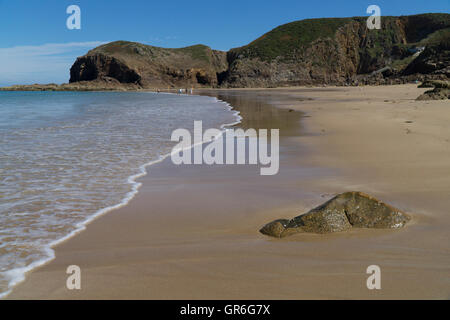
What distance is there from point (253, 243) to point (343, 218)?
0.83 meters

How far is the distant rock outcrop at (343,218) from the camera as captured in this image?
3.09m

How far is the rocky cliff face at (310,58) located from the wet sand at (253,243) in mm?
65609

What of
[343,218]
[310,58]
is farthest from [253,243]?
[310,58]

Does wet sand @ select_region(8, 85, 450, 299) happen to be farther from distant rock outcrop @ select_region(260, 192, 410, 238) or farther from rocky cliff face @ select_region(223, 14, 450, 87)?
rocky cliff face @ select_region(223, 14, 450, 87)

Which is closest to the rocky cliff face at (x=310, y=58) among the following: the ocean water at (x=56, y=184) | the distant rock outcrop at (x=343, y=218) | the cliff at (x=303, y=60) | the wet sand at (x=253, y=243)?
the cliff at (x=303, y=60)

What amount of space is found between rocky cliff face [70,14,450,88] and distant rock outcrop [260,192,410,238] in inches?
2638

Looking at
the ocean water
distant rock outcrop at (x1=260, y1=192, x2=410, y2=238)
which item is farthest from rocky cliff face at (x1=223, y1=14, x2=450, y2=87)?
distant rock outcrop at (x1=260, y1=192, x2=410, y2=238)

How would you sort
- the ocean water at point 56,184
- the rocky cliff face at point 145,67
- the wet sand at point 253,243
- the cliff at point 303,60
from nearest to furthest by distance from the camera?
the wet sand at point 253,243, the ocean water at point 56,184, the cliff at point 303,60, the rocky cliff face at point 145,67

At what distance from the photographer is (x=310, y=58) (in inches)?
3236

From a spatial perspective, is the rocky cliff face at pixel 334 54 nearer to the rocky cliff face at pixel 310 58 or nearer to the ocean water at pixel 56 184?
the rocky cliff face at pixel 310 58

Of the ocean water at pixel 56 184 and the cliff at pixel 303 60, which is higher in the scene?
the cliff at pixel 303 60

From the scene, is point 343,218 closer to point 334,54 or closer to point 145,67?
point 334,54
